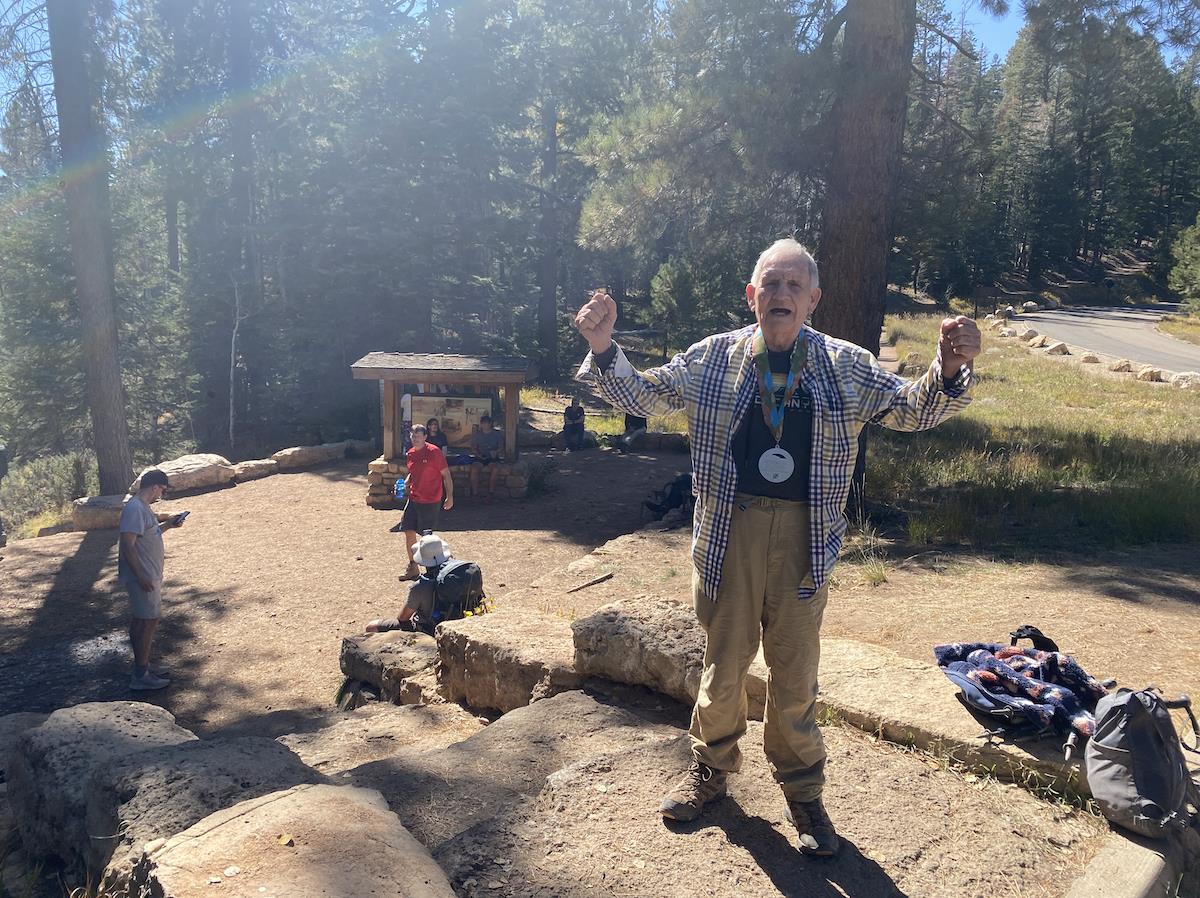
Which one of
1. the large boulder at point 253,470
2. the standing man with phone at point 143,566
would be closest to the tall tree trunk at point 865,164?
the standing man with phone at point 143,566

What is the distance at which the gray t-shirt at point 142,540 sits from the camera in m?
6.92

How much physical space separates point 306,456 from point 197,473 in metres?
2.24

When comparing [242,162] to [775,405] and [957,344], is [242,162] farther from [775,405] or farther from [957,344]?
[957,344]

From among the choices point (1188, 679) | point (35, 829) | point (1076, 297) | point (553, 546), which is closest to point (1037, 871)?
point (1188, 679)

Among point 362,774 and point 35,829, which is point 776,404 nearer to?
point 362,774

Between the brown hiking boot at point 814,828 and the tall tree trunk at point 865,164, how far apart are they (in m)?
7.17

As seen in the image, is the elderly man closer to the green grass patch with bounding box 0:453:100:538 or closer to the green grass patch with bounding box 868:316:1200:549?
the green grass patch with bounding box 868:316:1200:549

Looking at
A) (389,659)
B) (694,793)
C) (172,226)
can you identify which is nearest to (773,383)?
(694,793)

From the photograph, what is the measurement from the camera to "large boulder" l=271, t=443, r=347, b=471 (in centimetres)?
1686

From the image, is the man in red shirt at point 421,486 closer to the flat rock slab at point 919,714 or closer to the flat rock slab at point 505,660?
the flat rock slab at point 505,660

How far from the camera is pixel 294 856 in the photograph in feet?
7.87

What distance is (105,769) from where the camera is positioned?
3.44 meters

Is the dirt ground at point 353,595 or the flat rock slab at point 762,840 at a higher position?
the flat rock slab at point 762,840

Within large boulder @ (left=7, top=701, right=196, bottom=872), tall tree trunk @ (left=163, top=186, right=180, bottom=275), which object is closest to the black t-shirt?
large boulder @ (left=7, top=701, right=196, bottom=872)
